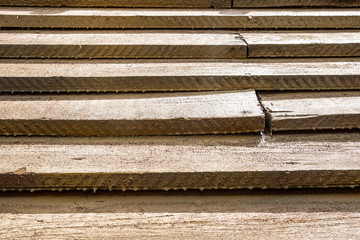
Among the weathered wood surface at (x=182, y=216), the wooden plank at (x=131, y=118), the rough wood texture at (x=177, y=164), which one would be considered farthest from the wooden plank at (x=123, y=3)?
the weathered wood surface at (x=182, y=216)

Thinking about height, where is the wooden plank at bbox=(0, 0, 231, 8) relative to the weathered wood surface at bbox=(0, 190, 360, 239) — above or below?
above

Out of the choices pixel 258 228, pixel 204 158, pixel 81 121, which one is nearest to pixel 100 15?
pixel 81 121

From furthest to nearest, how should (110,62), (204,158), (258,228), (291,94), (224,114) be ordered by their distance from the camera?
(110,62) < (291,94) < (224,114) < (204,158) < (258,228)

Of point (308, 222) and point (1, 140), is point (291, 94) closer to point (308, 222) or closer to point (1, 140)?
point (308, 222)

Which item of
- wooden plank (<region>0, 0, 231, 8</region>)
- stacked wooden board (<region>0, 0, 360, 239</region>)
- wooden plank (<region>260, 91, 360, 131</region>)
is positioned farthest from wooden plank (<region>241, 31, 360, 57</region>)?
wooden plank (<region>0, 0, 231, 8</region>)

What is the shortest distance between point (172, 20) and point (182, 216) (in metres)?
1.21

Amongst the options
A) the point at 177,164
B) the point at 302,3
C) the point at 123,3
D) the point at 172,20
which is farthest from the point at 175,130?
the point at 302,3

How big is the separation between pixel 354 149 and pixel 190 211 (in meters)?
0.70

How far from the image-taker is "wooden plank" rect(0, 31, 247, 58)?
1.60 metres

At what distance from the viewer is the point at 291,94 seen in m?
1.44

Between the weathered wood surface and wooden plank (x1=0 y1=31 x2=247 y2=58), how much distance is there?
80 cm

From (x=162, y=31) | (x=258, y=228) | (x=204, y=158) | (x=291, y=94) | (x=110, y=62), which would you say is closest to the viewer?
(x=258, y=228)

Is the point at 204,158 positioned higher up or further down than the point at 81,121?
further down

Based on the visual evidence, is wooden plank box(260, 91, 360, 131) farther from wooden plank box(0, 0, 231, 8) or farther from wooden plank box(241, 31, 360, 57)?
wooden plank box(0, 0, 231, 8)
